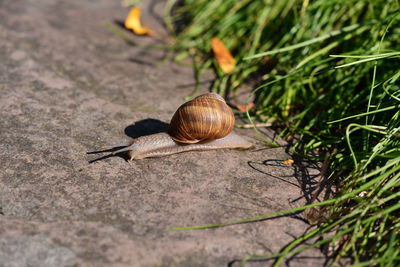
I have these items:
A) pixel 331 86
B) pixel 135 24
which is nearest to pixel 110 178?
pixel 331 86

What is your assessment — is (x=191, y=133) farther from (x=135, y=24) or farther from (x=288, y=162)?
(x=135, y=24)

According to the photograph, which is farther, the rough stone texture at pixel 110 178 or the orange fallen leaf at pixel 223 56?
the orange fallen leaf at pixel 223 56

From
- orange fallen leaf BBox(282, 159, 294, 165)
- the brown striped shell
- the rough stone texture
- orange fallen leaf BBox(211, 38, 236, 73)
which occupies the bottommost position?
the rough stone texture

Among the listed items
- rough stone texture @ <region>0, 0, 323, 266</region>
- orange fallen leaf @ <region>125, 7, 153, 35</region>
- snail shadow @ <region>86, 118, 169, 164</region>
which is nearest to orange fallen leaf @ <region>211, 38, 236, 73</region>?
rough stone texture @ <region>0, 0, 323, 266</region>

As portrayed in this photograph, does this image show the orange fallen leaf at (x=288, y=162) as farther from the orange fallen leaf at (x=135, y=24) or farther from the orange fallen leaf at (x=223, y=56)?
the orange fallen leaf at (x=135, y=24)

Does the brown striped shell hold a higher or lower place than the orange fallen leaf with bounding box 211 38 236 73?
lower

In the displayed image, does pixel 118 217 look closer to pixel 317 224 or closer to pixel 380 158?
pixel 317 224

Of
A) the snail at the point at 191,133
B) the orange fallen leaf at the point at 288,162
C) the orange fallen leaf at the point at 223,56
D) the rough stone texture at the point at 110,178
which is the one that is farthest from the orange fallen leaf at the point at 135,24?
the orange fallen leaf at the point at 288,162

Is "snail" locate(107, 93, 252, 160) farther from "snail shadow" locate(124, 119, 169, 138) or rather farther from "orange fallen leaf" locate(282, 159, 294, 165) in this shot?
"orange fallen leaf" locate(282, 159, 294, 165)
